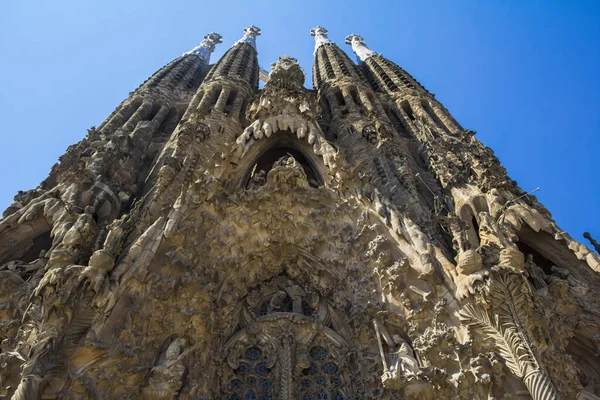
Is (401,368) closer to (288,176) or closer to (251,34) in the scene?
(288,176)

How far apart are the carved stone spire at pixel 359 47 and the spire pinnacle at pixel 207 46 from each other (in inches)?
372

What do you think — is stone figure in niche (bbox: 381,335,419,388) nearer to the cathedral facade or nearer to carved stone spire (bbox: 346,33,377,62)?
the cathedral facade

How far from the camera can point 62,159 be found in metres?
10.7

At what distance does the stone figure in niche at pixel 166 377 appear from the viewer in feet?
19.6

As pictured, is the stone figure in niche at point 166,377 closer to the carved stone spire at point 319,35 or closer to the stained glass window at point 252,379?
the stained glass window at point 252,379

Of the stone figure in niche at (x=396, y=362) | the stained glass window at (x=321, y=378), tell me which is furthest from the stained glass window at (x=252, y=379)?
the stone figure in niche at (x=396, y=362)

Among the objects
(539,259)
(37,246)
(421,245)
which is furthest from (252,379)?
(539,259)

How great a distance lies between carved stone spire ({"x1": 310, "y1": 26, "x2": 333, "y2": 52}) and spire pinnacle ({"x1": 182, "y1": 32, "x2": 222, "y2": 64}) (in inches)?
268

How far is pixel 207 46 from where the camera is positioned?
32125 mm

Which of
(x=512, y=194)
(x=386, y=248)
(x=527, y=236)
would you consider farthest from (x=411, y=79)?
(x=386, y=248)

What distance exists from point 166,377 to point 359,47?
29263 millimetres

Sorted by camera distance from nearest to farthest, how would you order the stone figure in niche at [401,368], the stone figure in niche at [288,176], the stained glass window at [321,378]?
the stone figure in niche at [401,368] → the stained glass window at [321,378] → the stone figure in niche at [288,176]

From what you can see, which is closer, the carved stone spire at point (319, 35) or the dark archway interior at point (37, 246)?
the dark archway interior at point (37, 246)

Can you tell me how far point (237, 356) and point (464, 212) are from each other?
214 inches
